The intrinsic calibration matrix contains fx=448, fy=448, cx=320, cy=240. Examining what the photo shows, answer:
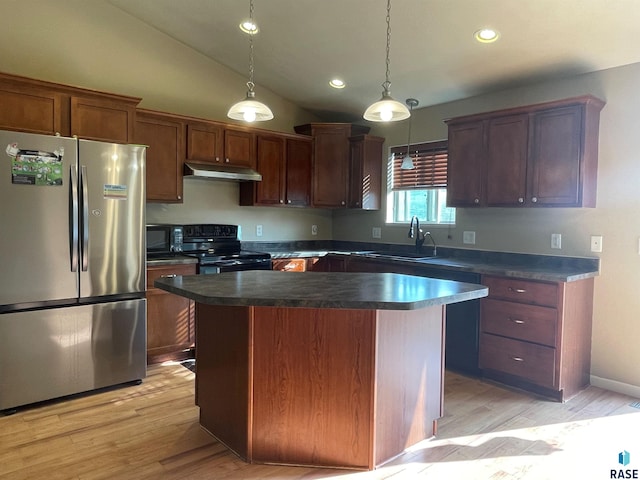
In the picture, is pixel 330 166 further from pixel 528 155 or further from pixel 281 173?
pixel 528 155

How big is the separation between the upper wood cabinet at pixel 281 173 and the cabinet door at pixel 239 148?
8cm

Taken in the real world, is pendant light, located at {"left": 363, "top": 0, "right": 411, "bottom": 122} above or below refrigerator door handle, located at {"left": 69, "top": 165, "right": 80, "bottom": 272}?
above

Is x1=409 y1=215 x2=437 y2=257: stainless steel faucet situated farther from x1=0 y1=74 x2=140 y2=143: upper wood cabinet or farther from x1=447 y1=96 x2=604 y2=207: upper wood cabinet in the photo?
x1=0 y1=74 x2=140 y2=143: upper wood cabinet

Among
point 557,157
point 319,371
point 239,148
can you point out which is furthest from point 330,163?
point 319,371

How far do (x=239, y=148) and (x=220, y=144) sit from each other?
0.21m

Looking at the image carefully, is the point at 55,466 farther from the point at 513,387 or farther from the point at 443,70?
the point at 443,70

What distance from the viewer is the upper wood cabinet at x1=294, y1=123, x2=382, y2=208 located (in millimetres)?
4996

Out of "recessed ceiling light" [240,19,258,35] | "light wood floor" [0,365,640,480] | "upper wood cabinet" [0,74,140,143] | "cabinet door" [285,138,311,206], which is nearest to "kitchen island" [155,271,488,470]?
"light wood floor" [0,365,640,480]

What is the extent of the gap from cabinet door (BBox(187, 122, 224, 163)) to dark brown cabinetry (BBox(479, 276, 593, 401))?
2685 millimetres

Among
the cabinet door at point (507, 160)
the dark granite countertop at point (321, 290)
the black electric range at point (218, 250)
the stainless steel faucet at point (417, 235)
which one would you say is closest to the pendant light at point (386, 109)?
the dark granite countertop at point (321, 290)

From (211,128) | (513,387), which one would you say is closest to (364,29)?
(211,128)

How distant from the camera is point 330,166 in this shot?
504 centimetres

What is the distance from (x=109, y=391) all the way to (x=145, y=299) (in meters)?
0.70

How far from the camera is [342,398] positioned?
7.29ft
